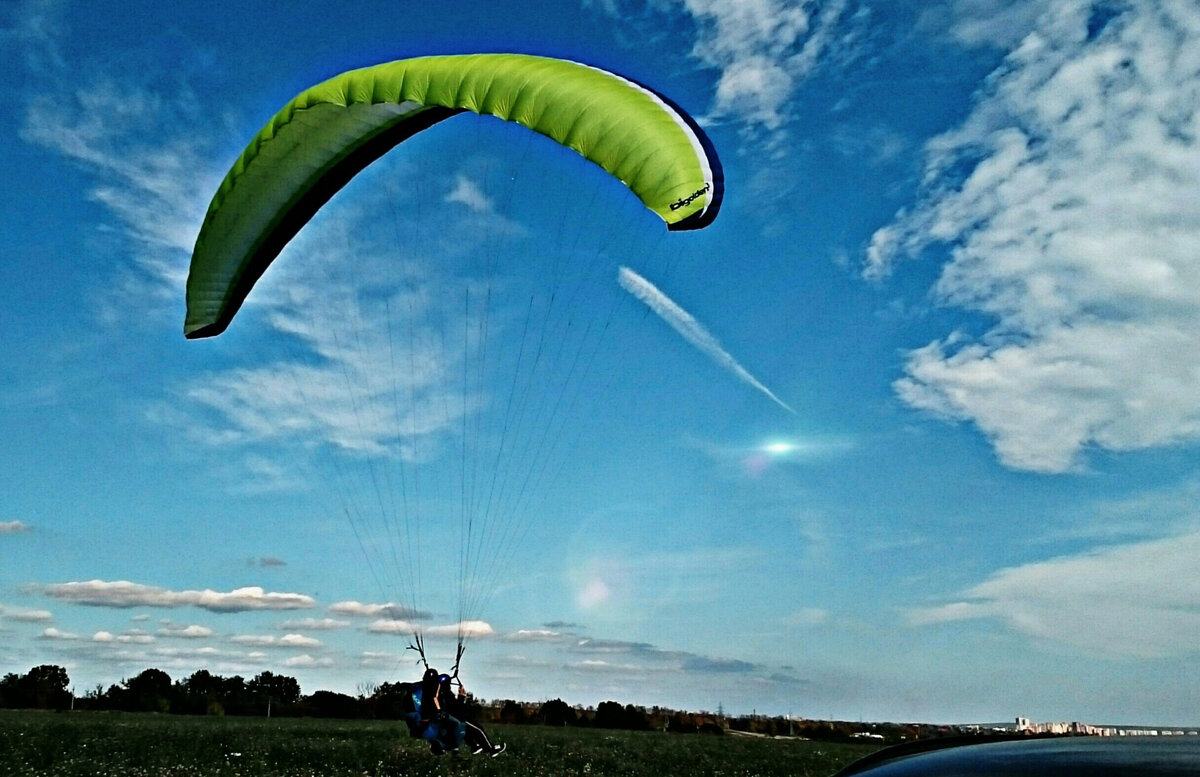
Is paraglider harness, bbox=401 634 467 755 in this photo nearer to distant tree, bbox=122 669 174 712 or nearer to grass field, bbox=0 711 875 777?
grass field, bbox=0 711 875 777

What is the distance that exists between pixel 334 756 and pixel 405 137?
690 inches

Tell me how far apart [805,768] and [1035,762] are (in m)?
24.3

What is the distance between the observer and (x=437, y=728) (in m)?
12.6

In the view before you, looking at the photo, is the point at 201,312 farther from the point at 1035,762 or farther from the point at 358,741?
the point at 358,741

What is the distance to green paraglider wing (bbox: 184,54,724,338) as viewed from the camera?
33.0 ft

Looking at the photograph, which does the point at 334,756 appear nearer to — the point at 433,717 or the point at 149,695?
the point at 433,717

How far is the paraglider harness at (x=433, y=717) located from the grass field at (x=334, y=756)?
1085cm

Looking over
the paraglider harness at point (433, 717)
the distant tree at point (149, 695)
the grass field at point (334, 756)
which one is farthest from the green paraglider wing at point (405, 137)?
the distant tree at point (149, 695)

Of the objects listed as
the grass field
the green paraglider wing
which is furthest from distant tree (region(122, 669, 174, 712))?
the green paraglider wing

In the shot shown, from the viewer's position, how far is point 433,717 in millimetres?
12539

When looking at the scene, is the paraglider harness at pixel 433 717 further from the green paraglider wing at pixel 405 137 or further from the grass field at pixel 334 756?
the grass field at pixel 334 756

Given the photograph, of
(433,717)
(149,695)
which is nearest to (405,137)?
(433,717)

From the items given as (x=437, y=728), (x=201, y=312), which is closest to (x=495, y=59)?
(x=201, y=312)

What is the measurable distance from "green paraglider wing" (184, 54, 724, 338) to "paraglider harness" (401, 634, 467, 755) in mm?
7285
